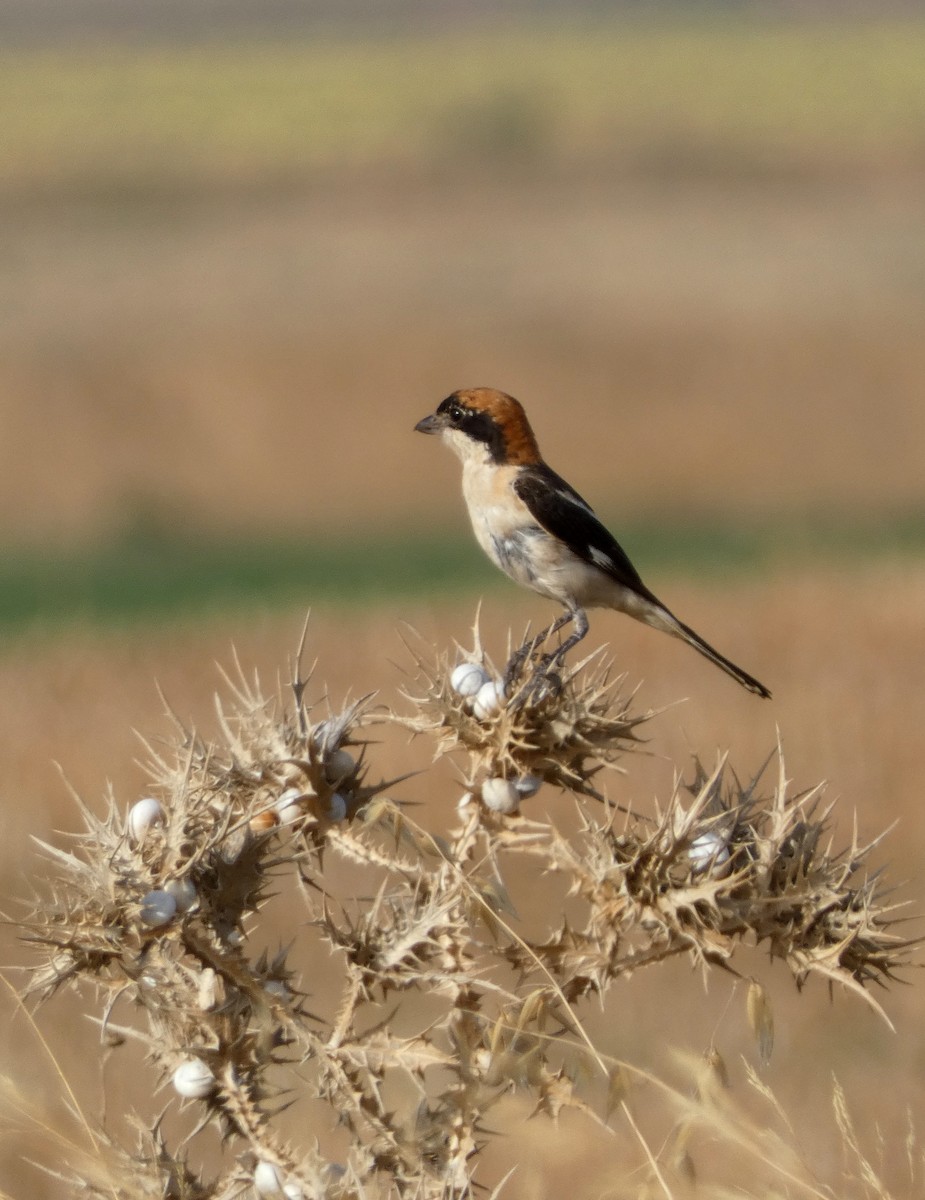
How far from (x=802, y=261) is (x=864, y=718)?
37264mm

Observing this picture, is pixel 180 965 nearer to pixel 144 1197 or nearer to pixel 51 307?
pixel 144 1197

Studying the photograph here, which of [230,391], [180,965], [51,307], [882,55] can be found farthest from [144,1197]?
[882,55]

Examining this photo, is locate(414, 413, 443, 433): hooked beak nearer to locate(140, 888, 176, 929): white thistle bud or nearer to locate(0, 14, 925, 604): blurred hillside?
locate(140, 888, 176, 929): white thistle bud

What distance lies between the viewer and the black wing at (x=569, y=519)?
A: 19.9 ft

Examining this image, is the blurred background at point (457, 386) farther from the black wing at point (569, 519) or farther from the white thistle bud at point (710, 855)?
the black wing at point (569, 519)

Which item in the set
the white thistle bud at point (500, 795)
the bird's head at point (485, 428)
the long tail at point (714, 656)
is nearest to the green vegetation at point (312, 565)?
the long tail at point (714, 656)

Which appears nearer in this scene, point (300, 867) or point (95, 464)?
point (300, 867)

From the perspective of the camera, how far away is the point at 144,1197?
129 inches

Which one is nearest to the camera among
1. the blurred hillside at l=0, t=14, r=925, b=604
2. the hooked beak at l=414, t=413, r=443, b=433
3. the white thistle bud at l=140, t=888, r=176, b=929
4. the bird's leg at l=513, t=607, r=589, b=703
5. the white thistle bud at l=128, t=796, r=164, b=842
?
the white thistle bud at l=140, t=888, r=176, b=929

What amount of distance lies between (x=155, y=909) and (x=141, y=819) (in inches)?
6.7

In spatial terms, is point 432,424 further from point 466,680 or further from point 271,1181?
point 271,1181

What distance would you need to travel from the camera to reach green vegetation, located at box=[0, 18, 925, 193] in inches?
2483

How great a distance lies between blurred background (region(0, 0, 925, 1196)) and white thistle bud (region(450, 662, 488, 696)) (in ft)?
2.32

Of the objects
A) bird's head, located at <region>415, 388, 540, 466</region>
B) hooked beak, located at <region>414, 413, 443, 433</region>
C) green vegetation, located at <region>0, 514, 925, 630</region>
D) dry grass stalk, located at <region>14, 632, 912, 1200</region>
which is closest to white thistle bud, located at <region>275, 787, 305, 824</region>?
dry grass stalk, located at <region>14, 632, 912, 1200</region>
